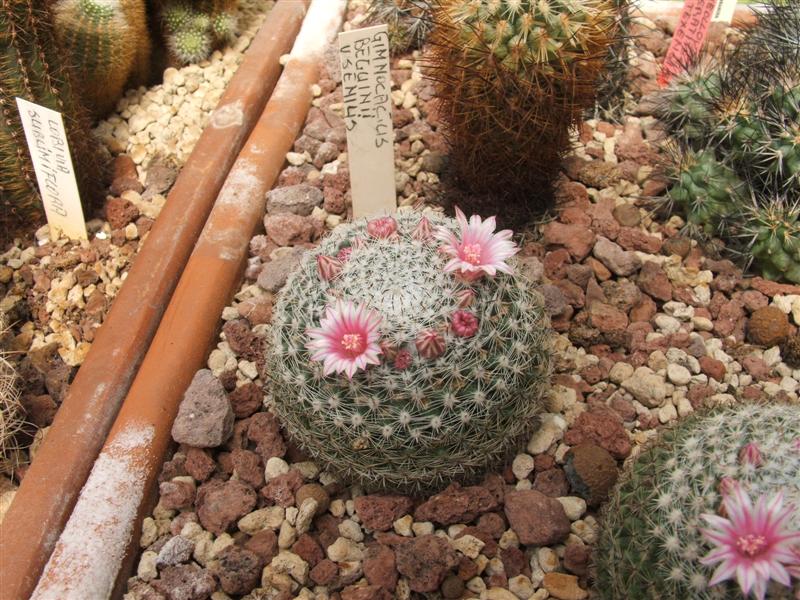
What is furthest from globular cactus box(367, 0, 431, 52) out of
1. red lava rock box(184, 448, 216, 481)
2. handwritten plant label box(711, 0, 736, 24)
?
red lava rock box(184, 448, 216, 481)

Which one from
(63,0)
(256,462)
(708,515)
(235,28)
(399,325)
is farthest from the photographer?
(235,28)

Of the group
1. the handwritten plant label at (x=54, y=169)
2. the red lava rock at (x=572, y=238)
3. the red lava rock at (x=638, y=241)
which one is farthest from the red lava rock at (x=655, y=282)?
the handwritten plant label at (x=54, y=169)

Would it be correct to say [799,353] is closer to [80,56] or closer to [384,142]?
[384,142]

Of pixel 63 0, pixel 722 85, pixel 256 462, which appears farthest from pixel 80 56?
pixel 722 85

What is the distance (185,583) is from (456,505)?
2.27 ft

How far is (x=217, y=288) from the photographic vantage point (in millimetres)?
2447

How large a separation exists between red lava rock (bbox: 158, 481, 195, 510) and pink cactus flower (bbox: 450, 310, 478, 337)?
2.98ft

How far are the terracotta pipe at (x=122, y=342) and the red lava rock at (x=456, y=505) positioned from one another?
3.03 feet

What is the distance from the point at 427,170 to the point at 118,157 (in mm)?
1217

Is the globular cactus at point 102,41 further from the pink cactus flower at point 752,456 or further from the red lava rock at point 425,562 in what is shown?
the pink cactus flower at point 752,456

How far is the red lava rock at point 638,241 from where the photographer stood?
8.68ft

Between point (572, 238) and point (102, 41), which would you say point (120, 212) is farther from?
point (572, 238)

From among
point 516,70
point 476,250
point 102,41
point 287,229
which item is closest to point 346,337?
point 476,250

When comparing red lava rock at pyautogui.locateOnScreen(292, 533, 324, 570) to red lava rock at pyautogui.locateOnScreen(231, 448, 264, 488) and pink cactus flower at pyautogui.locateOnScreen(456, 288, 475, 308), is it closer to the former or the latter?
red lava rock at pyautogui.locateOnScreen(231, 448, 264, 488)
